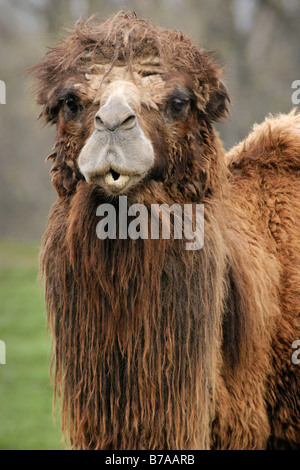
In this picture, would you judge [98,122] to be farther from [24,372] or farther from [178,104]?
[24,372]

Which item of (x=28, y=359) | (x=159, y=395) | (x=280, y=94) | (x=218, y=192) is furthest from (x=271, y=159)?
(x=280, y=94)

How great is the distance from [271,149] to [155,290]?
1.42m

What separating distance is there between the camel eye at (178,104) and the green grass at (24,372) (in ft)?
5.75

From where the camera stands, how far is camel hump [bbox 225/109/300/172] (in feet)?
12.9

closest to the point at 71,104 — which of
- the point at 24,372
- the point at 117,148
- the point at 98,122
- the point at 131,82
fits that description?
the point at 131,82

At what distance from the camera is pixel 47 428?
790cm

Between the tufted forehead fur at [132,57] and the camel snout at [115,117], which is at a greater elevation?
the tufted forehead fur at [132,57]

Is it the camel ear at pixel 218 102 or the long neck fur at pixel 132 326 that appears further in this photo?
the camel ear at pixel 218 102

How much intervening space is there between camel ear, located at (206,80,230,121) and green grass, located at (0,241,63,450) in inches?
67.9

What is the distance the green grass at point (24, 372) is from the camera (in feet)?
24.8

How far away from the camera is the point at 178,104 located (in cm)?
308

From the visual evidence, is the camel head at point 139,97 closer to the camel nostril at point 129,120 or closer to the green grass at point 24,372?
the camel nostril at point 129,120

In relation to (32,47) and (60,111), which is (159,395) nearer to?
(60,111)

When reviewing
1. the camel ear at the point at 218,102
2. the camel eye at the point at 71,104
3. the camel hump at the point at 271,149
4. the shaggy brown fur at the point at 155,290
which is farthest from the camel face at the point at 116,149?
the camel hump at the point at 271,149
